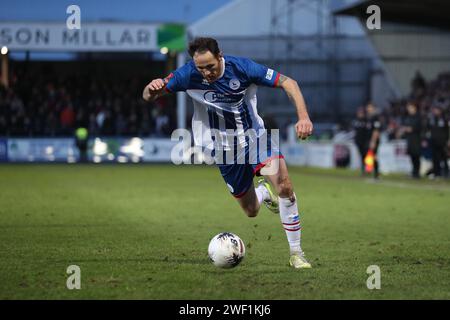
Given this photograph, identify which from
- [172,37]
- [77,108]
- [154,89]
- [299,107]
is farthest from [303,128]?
[77,108]

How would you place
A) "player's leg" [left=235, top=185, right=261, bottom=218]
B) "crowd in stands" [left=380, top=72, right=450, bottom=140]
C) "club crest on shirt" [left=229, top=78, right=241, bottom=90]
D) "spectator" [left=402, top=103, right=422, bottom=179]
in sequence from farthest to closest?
"crowd in stands" [left=380, top=72, right=450, bottom=140] → "spectator" [left=402, top=103, right=422, bottom=179] → "player's leg" [left=235, top=185, right=261, bottom=218] → "club crest on shirt" [left=229, top=78, right=241, bottom=90]

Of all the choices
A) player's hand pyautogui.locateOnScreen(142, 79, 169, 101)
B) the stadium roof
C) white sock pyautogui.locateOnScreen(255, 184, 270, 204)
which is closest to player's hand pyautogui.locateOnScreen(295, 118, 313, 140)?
player's hand pyautogui.locateOnScreen(142, 79, 169, 101)

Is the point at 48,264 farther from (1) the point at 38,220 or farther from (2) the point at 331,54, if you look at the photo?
(2) the point at 331,54

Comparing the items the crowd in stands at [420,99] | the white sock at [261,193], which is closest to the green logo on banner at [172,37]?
the crowd in stands at [420,99]

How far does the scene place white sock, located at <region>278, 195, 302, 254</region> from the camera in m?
8.65

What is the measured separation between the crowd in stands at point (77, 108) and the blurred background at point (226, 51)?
6cm

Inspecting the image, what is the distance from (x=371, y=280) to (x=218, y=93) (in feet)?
8.40

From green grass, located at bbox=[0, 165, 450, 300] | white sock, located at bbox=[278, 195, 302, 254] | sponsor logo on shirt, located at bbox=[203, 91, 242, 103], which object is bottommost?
green grass, located at bbox=[0, 165, 450, 300]

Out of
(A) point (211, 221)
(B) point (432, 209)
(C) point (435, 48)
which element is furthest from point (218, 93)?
(C) point (435, 48)

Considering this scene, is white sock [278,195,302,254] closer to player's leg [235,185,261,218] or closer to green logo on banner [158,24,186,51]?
player's leg [235,185,261,218]

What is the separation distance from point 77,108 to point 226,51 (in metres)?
10.1

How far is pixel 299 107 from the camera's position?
8406 millimetres

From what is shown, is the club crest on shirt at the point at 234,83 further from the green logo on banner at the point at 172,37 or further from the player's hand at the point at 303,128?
the green logo on banner at the point at 172,37

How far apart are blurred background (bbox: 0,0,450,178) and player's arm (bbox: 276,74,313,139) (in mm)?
21048
